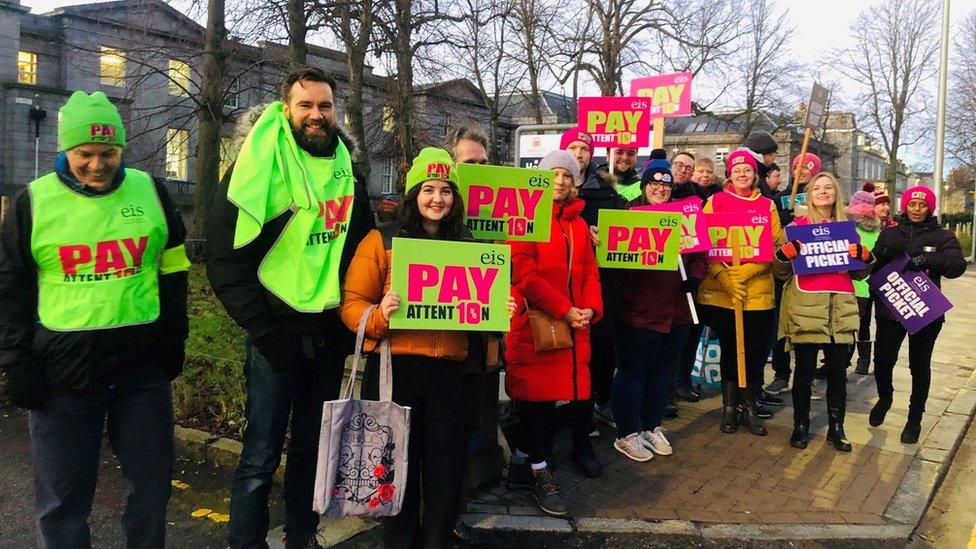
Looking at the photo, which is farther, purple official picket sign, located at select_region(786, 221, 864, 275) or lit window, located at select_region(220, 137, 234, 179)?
purple official picket sign, located at select_region(786, 221, 864, 275)

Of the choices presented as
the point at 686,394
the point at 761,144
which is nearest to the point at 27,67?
the point at 761,144

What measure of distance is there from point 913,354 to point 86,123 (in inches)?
236

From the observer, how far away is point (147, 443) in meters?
2.93

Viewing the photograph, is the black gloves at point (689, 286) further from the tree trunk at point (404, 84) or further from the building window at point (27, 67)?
the building window at point (27, 67)

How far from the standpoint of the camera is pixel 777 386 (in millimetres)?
7191

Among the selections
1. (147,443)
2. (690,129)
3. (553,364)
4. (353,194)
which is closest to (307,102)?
(353,194)

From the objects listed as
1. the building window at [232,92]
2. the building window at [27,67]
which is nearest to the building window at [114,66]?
the building window at [232,92]

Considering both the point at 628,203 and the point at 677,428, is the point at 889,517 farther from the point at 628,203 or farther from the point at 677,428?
the point at 628,203

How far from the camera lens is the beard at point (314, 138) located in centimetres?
311

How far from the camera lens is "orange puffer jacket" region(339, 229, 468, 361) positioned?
3.07 meters

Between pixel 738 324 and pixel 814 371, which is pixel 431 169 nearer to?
pixel 738 324

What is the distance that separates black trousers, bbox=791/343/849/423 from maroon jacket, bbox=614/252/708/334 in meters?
1.11

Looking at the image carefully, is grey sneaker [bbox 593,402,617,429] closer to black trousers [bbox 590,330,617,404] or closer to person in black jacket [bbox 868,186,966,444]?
black trousers [bbox 590,330,617,404]

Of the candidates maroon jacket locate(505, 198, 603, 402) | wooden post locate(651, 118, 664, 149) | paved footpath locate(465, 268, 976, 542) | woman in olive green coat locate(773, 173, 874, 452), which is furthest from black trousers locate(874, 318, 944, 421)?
wooden post locate(651, 118, 664, 149)
